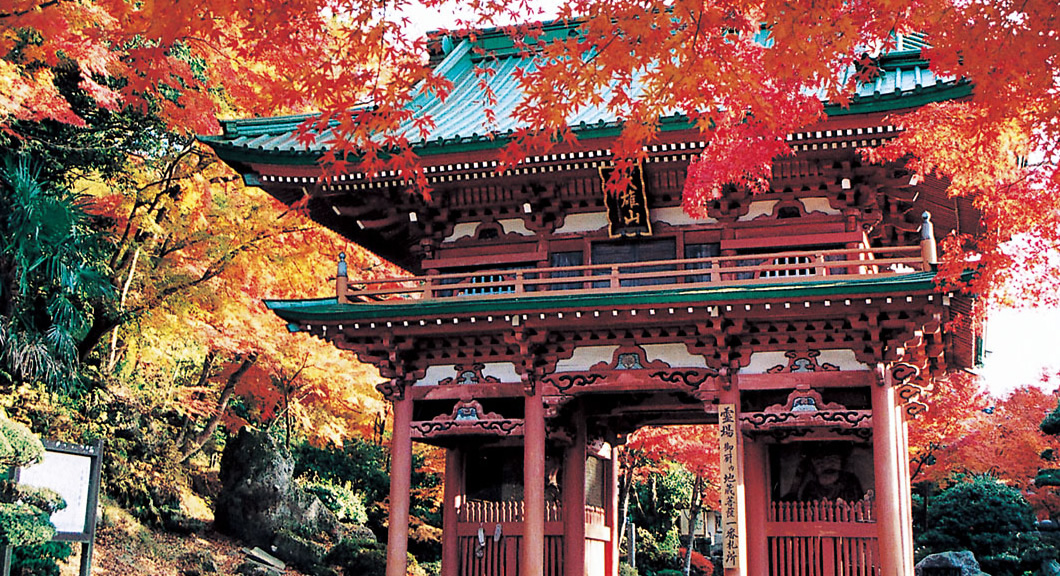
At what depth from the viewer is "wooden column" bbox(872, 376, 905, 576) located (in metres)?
11.9

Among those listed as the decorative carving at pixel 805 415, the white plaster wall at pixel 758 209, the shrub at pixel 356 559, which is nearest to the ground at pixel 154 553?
the shrub at pixel 356 559

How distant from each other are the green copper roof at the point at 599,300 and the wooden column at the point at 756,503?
241 cm

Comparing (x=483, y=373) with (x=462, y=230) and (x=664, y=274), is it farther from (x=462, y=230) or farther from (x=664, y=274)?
(x=664, y=274)

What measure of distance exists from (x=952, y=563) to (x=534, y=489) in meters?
11.8

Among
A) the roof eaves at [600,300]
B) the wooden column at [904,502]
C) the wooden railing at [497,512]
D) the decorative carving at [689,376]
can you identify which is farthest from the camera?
the wooden railing at [497,512]

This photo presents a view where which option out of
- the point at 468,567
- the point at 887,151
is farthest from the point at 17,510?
the point at 887,151

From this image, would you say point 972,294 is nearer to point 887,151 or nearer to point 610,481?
point 887,151

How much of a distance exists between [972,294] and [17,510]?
1238 centimetres

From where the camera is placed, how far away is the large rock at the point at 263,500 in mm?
21948

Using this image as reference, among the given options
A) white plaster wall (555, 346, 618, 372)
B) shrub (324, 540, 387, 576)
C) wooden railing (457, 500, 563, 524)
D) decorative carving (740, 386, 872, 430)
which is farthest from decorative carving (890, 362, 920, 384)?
shrub (324, 540, 387, 576)

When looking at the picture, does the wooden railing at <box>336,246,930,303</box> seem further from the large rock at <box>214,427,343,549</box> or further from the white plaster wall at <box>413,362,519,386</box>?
the large rock at <box>214,427,343,549</box>

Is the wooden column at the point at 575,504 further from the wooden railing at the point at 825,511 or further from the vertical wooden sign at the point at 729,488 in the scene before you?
the wooden railing at the point at 825,511

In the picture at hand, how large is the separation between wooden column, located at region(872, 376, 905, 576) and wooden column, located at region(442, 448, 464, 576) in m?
6.09

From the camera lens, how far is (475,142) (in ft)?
43.8
